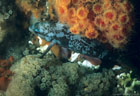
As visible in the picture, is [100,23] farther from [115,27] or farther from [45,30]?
[45,30]

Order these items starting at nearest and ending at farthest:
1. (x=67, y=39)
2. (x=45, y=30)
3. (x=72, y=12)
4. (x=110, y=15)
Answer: (x=110, y=15) → (x=72, y=12) → (x=67, y=39) → (x=45, y=30)

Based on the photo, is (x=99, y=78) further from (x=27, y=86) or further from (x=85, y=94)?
(x=27, y=86)

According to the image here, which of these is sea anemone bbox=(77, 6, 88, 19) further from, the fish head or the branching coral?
the fish head

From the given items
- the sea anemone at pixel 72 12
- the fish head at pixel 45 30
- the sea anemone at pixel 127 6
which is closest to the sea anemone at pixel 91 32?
the sea anemone at pixel 72 12

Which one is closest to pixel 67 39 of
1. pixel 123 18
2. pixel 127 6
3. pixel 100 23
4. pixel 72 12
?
pixel 72 12

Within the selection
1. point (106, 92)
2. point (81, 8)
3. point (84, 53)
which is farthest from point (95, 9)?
point (106, 92)

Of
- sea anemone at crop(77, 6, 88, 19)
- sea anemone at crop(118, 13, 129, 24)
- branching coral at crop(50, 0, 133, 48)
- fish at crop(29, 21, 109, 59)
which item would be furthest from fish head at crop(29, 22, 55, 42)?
sea anemone at crop(118, 13, 129, 24)

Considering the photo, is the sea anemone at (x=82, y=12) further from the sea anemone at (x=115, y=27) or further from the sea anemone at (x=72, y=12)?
the sea anemone at (x=115, y=27)
